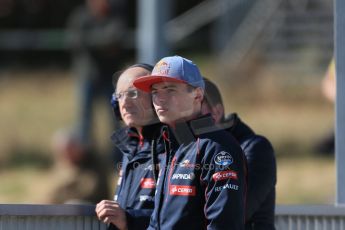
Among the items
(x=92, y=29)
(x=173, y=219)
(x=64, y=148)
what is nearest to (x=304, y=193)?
(x=64, y=148)

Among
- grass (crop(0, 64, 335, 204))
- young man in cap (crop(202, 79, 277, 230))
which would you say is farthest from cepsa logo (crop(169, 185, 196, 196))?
grass (crop(0, 64, 335, 204))

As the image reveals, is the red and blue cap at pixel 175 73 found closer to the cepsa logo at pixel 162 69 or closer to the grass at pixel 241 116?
the cepsa logo at pixel 162 69

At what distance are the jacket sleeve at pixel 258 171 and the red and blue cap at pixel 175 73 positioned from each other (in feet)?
2.37

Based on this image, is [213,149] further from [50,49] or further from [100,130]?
[50,49]

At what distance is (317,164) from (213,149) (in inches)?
371

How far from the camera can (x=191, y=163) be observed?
4.98 metres

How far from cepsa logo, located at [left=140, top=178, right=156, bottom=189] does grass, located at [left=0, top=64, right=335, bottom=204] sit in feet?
21.4

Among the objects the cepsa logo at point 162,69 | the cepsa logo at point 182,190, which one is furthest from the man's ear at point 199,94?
the cepsa logo at point 182,190

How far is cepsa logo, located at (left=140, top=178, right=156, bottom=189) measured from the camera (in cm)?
541

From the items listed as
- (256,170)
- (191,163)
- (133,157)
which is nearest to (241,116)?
(256,170)

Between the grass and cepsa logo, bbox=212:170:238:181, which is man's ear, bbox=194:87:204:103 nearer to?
cepsa logo, bbox=212:170:238:181

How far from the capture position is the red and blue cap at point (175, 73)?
5062 mm

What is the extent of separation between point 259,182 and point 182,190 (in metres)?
0.77

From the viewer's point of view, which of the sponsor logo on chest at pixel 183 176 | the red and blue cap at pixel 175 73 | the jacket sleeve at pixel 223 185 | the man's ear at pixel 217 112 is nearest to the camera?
the jacket sleeve at pixel 223 185
